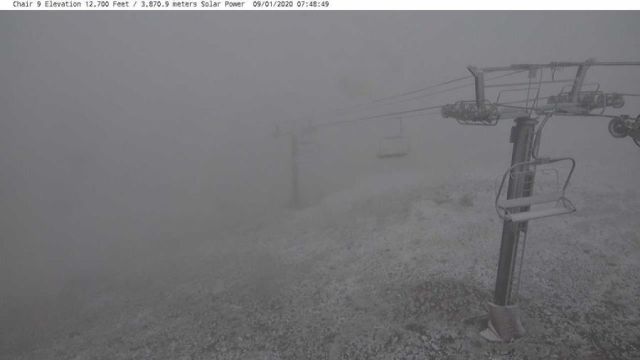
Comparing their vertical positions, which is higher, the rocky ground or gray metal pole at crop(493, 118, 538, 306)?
gray metal pole at crop(493, 118, 538, 306)

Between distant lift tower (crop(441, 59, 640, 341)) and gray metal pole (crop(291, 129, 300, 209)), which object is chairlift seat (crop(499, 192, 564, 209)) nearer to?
distant lift tower (crop(441, 59, 640, 341))

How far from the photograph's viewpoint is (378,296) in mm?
15297

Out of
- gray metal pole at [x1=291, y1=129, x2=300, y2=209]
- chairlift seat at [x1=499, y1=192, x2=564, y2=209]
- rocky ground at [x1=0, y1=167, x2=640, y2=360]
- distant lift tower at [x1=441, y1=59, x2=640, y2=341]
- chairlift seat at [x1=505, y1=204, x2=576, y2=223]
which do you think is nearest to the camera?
chairlift seat at [x1=505, y1=204, x2=576, y2=223]

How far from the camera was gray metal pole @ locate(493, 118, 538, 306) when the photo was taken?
996 centimetres

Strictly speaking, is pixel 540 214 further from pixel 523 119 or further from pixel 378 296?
pixel 378 296

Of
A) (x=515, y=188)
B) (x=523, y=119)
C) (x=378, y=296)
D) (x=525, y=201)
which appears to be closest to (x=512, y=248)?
(x=515, y=188)

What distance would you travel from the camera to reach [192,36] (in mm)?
69438

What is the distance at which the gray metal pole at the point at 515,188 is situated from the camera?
9.96 metres

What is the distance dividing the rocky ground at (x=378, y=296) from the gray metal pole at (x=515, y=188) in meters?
2.34

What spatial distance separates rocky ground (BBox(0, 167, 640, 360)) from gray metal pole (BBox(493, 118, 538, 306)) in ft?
7.66

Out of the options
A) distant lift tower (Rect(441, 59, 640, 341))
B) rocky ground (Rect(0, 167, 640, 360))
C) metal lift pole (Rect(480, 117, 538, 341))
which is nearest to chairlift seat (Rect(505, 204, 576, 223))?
distant lift tower (Rect(441, 59, 640, 341))

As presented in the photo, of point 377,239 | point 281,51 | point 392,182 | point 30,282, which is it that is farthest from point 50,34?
point 377,239

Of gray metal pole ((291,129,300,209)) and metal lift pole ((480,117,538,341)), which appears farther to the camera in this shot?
gray metal pole ((291,129,300,209))

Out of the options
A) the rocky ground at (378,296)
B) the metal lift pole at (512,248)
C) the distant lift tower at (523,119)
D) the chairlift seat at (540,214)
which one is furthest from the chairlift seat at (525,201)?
the rocky ground at (378,296)
